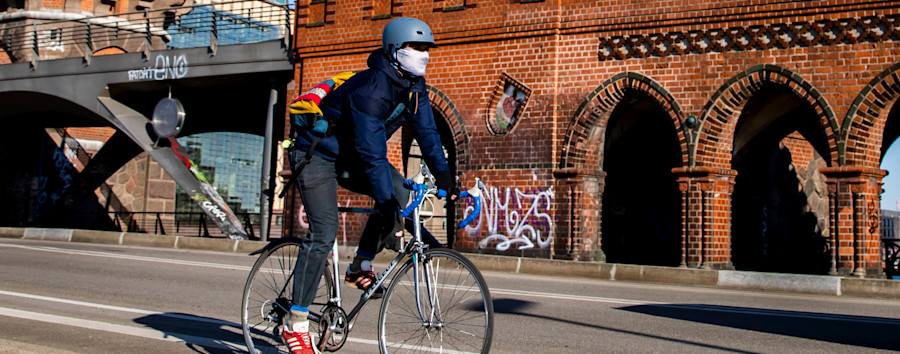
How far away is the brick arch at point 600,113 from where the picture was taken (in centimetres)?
1792

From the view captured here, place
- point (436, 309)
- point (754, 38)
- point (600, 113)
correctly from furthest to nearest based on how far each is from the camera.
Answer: point (600, 113), point (754, 38), point (436, 309)

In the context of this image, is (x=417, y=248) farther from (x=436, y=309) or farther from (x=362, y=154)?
(x=362, y=154)

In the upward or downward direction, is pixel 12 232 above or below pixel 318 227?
below

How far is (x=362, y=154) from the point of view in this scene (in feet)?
15.7

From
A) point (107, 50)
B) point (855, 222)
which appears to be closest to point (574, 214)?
point (855, 222)

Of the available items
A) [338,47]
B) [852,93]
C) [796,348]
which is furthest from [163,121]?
[796,348]

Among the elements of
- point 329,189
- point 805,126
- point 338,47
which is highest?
point 338,47

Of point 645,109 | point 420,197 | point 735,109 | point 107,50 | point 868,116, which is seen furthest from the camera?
point 107,50

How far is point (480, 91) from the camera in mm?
19859

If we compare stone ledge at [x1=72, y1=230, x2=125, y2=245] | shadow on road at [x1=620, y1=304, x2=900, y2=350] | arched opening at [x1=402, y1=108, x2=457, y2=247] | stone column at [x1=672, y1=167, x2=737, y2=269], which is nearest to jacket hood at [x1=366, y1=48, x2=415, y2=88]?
shadow on road at [x1=620, y1=304, x2=900, y2=350]

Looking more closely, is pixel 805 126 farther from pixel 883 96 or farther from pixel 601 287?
pixel 601 287

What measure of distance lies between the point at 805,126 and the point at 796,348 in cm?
1464

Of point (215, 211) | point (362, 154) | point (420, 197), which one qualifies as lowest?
point (420, 197)

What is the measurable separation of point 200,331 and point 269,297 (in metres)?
1.51
